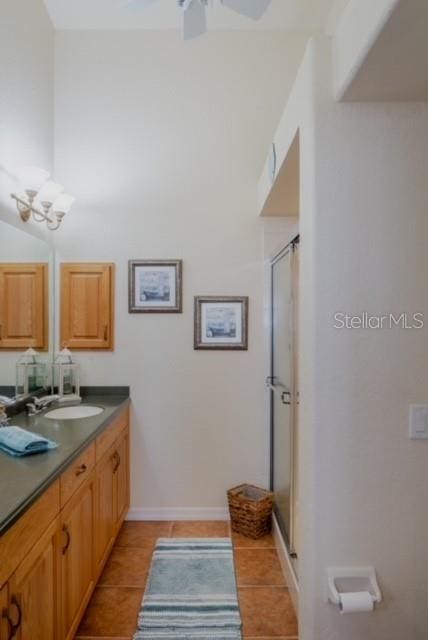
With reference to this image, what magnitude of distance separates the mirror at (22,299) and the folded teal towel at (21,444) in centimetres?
69

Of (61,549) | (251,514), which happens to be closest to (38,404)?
(61,549)

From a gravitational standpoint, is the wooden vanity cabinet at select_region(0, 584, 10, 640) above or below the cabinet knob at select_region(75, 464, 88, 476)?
below

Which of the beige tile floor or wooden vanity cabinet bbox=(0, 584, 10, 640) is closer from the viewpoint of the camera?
wooden vanity cabinet bbox=(0, 584, 10, 640)

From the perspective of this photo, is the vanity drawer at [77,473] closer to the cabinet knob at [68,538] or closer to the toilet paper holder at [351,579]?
the cabinet knob at [68,538]

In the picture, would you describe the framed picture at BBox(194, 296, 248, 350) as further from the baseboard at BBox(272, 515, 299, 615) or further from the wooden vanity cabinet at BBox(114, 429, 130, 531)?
the baseboard at BBox(272, 515, 299, 615)

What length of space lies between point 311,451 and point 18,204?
83.9 inches

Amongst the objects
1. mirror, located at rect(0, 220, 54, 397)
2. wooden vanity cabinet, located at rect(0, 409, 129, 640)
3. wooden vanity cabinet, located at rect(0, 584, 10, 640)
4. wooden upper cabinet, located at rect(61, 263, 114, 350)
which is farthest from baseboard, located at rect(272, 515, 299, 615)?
mirror, located at rect(0, 220, 54, 397)

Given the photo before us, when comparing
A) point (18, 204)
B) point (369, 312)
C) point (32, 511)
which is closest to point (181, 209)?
point (18, 204)

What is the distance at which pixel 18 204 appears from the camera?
7.83 ft

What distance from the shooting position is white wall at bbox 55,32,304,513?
2.88 metres

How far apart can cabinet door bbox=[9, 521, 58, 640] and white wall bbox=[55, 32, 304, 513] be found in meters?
1.44

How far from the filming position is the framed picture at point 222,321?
2.87 metres

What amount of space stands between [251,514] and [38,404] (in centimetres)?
151

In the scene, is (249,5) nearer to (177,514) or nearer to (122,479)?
(122,479)
